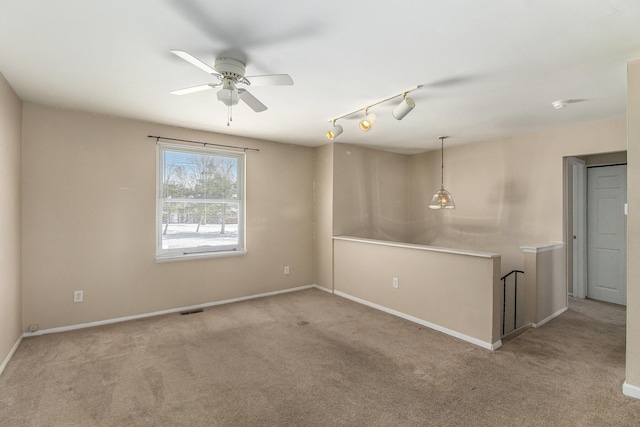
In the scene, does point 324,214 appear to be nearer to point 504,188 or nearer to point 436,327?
point 436,327

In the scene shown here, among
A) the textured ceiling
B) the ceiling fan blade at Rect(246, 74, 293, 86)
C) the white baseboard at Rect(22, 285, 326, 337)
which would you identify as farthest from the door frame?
the ceiling fan blade at Rect(246, 74, 293, 86)

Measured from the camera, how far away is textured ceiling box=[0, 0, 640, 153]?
1657mm

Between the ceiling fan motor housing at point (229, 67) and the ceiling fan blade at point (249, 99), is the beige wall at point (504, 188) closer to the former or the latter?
the ceiling fan blade at point (249, 99)

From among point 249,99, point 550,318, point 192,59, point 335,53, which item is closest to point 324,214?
point 249,99

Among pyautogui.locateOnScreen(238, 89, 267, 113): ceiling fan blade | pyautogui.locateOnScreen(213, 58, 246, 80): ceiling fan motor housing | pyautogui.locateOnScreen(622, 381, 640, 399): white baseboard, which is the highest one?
pyautogui.locateOnScreen(213, 58, 246, 80): ceiling fan motor housing

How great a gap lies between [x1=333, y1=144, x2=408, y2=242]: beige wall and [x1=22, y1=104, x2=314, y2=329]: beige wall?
1374 mm

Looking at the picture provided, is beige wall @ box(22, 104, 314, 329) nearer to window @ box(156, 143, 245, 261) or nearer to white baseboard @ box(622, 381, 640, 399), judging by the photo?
window @ box(156, 143, 245, 261)

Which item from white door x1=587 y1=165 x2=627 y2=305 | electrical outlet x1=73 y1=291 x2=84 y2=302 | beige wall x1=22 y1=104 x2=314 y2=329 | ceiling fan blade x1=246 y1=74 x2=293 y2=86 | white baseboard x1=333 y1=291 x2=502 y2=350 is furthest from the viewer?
white door x1=587 y1=165 x2=627 y2=305

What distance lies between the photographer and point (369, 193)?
5305 millimetres

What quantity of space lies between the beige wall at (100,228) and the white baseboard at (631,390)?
397 cm

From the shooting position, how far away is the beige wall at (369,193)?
4.92 m

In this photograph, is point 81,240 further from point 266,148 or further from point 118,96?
point 266,148

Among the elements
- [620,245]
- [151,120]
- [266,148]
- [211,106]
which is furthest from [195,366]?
[620,245]

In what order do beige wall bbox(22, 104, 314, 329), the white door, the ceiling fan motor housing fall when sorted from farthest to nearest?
the white door → beige wall bbox(22, 104, 314, 329) → the ceiling fan motor housing
